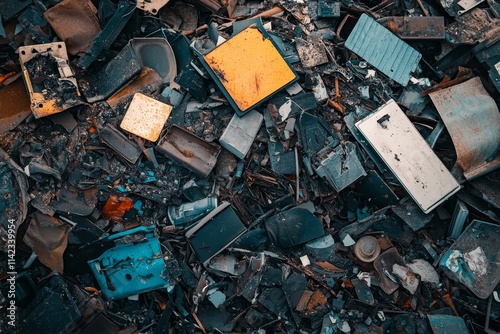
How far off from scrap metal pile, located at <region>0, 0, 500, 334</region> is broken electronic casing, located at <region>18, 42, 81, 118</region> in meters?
0.01

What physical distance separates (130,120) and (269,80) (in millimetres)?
1516

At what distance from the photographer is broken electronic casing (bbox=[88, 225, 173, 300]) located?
5.29 m

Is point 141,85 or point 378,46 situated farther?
point 378,46

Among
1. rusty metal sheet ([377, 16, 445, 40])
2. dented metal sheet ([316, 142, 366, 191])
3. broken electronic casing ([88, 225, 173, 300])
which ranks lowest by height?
broken electronic casing ([88, 225, 173, 300])

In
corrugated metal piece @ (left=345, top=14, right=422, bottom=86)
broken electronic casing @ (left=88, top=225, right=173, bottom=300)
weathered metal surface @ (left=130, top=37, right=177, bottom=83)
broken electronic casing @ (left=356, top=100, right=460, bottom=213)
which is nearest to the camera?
broken electronic casing @ (left=88, top=225, right=173, bottom=300)

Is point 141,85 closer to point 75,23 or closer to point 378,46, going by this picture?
point 75,23

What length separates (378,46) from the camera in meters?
5.69

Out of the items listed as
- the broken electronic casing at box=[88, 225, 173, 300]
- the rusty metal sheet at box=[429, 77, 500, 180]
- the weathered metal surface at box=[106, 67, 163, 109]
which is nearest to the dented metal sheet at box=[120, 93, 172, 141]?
the weathered metal surface at box=[106, 67, 163, 109]

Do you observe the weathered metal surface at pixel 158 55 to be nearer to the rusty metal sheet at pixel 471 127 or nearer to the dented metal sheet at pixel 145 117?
the dented metal sheet at pixel 145 117

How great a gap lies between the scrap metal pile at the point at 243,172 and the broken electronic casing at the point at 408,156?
2cm

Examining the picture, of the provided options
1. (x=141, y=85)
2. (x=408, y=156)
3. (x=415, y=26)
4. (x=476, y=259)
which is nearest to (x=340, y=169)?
(x=408, y=156)

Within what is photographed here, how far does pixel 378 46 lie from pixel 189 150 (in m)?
2.40

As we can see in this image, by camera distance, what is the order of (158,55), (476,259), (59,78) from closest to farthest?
(59,78), (476,259), (158,55)

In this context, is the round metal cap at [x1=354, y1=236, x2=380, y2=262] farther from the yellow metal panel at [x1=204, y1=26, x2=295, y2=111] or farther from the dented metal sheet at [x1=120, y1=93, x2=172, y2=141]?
the dented metal sheet at [x1=120, y1=93, x2=172, y2=141]
